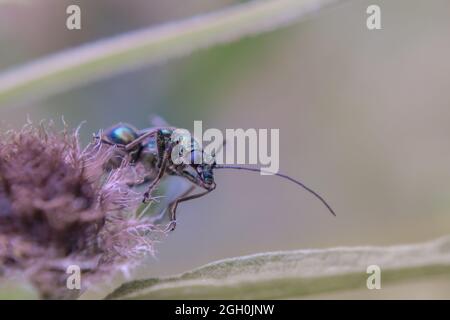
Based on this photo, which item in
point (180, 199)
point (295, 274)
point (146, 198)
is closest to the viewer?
point (295, 274)

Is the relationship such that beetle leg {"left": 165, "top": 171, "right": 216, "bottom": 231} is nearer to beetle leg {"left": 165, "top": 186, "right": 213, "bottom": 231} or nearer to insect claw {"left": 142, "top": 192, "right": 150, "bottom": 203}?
beetle leg {"left": 165, "top": 186, "right": 213, "bottom": 231}

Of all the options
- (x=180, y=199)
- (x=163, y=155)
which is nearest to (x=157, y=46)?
(x=163, y=155)

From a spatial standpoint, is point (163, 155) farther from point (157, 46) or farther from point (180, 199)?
point (157, 46)

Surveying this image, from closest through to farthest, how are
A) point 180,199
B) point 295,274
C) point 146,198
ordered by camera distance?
point 295,274, point 146,198, point 180,199

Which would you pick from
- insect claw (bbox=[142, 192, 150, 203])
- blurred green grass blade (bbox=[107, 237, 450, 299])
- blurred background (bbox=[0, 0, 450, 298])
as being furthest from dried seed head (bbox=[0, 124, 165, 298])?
blurred background (bbox=[0, 0, 450, 298])

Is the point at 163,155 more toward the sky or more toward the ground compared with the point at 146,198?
more toward the sky

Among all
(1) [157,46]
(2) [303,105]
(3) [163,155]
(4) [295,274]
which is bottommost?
(4) [295,274]
